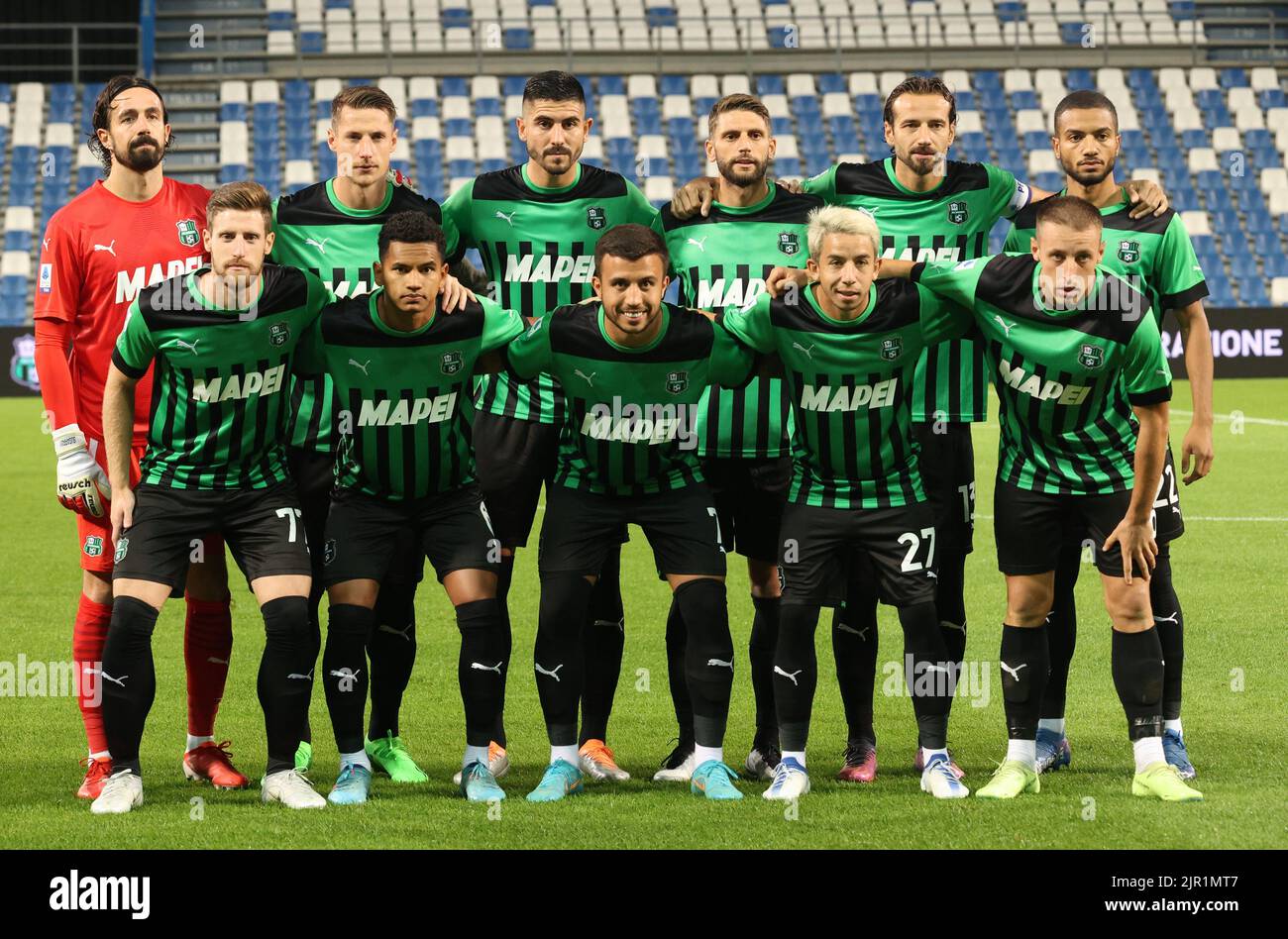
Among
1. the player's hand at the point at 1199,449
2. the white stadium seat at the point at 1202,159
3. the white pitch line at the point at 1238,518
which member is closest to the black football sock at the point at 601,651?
the player's hand at the point at 1199,449

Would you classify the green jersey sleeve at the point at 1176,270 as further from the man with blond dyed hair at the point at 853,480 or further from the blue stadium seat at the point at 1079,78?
the blue stadium seat at the point at 1079,78

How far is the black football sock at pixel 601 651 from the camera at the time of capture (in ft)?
16.9

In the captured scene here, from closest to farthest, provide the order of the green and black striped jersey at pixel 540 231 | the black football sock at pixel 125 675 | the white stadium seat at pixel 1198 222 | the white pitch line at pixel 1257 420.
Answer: the black football sock at pixel 125 675, the green and black striped jersey at pixel 540 231, the white pitch line at pixel 1257 420, the white stadium seat at pixel 1198 222

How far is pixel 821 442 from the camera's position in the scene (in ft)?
15.4

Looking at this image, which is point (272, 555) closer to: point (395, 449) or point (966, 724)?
point (395, 449)

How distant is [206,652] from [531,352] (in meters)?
1.41

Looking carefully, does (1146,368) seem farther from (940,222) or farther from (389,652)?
(389,652)

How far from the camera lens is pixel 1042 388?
4.64 metres

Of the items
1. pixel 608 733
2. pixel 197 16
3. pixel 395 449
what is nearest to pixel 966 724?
pixel 608 733

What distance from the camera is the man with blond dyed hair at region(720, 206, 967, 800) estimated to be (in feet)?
15.3

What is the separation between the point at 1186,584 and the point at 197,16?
74.8 feet

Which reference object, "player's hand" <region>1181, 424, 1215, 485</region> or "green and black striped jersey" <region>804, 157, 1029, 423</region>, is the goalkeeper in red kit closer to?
"green and black striped jersey" <region>804, 157, 1029, 423</region>

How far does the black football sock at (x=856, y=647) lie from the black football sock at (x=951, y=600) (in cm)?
26

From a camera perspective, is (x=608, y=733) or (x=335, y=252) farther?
(x=608, y=733)
